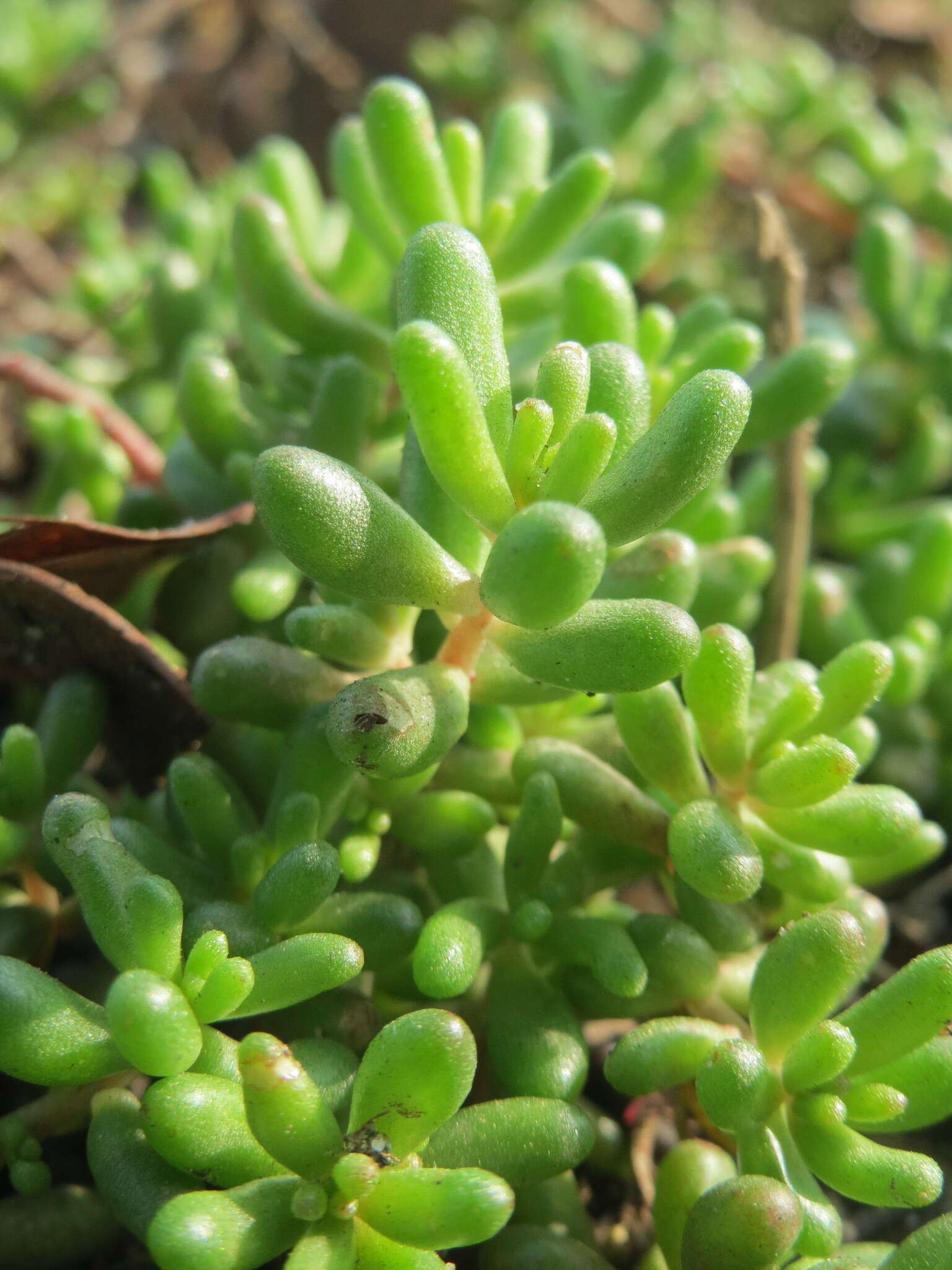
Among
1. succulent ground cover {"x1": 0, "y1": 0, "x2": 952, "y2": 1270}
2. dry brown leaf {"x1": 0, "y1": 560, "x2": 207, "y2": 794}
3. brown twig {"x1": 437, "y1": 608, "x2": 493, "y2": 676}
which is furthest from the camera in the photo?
dry brown leaf {"x1": 0, "y1": 560, "x2": 207, "y2": 794}

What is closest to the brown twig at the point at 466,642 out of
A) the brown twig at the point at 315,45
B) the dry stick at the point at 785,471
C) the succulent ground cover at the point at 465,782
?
the succulent ground cover at the point at 465,782

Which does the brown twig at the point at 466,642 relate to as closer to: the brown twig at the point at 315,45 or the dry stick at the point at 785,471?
the dry stick at the point at 785,471

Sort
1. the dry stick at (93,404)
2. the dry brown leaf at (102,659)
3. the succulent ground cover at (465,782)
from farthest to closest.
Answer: the dry stick at (93,404)
the dry brown leaf at (102,659)
the succulent ground cover at (465,782)

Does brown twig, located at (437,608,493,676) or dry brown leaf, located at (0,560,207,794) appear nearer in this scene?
brown twig, located at (437,608,493,676)

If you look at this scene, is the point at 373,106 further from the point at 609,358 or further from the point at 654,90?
the point at 654,90

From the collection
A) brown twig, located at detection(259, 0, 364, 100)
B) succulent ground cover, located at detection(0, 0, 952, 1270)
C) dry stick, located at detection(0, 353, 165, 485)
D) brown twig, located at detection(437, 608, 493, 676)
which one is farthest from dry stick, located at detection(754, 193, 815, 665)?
brown twig, located at detection(259, 0, 364, 100)

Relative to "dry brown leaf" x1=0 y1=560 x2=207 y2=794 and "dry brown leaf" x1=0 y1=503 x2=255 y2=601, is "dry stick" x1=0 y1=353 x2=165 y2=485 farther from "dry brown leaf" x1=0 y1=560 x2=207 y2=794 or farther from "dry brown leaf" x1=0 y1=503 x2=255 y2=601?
"dry brown leaf" x1=0 y1=560 x2=207 y2=794
